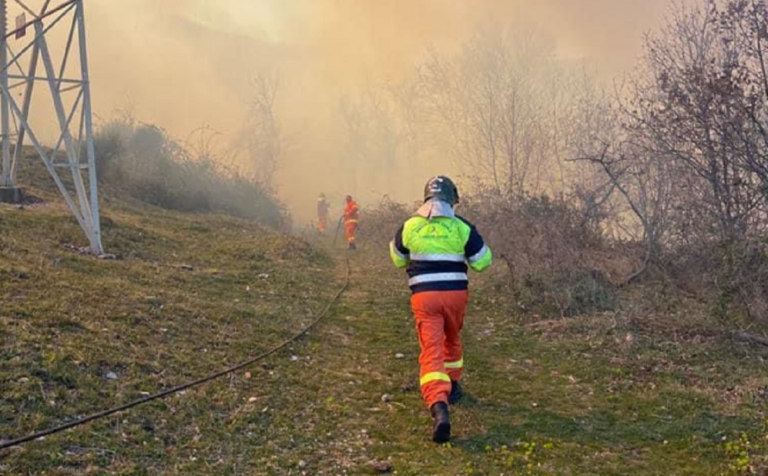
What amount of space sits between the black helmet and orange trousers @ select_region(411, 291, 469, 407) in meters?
0.74

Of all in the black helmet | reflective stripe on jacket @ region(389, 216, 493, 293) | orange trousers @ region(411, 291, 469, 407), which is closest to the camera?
orange trousers @ region(411, 291, 469, 407)

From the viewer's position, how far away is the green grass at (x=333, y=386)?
3.71 m

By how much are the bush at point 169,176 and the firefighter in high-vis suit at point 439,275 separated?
51.3ft

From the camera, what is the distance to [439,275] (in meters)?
4.50

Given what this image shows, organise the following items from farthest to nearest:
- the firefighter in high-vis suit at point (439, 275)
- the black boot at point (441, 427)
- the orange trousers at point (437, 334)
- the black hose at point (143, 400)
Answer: the firefighter in high-vis suit at point (439, 275), the orange trousers at point (437, 334), the black boot at point (441, 427), the black hose at point (143, 400)

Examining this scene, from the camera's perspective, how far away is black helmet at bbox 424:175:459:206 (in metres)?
4.80

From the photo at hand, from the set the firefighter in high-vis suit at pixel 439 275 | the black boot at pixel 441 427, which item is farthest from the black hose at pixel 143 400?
the black boot at pixel 441 427

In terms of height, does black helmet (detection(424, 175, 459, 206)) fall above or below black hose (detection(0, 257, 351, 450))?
above

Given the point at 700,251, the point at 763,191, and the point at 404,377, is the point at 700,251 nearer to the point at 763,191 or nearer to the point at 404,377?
the point at 763,191

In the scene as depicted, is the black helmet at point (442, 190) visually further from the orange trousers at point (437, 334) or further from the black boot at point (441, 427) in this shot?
the black boot at point (441, 427)

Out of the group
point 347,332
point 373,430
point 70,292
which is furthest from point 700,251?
point 70,292

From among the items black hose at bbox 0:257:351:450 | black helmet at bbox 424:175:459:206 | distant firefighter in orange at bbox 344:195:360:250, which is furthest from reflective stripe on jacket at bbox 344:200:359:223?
black helmet at bbox 424:175:459:206

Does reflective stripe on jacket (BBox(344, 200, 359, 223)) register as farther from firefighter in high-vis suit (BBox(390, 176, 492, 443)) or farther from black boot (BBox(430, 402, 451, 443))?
black boot (BBox(430, 402, 451, 443))

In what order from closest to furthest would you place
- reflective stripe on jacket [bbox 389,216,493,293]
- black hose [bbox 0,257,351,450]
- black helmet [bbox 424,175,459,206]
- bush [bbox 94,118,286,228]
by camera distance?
black hose [bbox 0,257,351,450] < reflective stripe on jacket [bbox 389,216,493,293] < black helmet [bbox 424,175,459,206] < bush [bbox 94,118,286,228]
